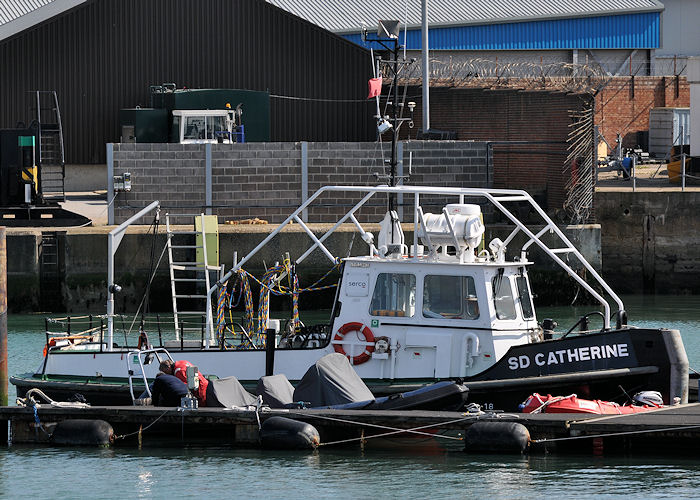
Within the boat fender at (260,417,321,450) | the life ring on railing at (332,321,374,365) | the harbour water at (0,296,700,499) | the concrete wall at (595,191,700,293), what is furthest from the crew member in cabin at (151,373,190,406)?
the concrete wall at (595,191,700,293)

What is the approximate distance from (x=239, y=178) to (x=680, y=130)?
620 inches

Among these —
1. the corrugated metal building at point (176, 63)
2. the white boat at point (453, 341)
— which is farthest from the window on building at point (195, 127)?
the white boat at point (453, 341)

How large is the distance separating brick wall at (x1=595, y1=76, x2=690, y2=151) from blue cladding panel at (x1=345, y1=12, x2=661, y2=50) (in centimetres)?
393

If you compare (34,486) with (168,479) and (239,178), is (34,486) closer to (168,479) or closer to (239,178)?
(168,479)

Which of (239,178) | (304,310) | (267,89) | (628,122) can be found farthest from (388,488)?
(628,122)

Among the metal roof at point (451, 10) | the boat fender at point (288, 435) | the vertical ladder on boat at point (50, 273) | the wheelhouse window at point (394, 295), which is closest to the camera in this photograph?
the boat fender at point (288, 435)

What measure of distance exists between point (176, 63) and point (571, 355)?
24323 mm

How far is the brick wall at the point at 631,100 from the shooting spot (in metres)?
A: 42.0

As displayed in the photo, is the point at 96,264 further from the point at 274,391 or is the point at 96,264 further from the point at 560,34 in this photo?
the point at 560,34

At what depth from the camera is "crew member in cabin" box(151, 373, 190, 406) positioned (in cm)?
1484

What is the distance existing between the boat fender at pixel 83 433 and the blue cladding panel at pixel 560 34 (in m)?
31.0

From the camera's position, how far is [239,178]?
2834cm

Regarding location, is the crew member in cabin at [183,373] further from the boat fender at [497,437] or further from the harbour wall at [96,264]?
the harbour wall at [96,264]

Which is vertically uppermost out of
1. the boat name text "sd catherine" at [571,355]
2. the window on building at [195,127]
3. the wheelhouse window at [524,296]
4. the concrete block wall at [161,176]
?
the window on building at [195,127]
